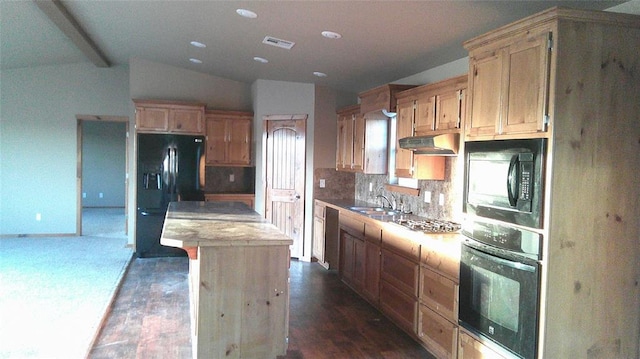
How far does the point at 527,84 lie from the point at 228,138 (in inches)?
204

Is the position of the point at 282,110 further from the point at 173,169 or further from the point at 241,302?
the point at 241,302

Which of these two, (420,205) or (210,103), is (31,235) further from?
(420,205)

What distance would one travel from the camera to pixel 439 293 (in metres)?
3.14

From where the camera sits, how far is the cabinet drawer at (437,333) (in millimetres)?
2985

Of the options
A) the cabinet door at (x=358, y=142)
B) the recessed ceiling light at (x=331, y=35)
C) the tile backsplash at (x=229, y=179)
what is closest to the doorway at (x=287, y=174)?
the tile backsplash at (x=229, y=179)

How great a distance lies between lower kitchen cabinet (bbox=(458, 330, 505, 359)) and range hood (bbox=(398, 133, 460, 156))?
1.35m

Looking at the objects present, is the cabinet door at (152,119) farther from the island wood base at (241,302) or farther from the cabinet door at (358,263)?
the island wood base at (241,302)

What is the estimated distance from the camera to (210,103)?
23.0 feet

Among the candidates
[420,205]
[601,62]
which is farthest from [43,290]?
[601,62]

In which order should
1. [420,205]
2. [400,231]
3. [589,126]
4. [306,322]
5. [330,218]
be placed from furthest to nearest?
[330,218] < [420,205] < [306,322] < [400,231] < [589,126]

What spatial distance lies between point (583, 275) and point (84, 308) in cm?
397

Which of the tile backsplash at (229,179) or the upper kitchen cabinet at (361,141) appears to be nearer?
the upper kitchen cabinet at (361,141)

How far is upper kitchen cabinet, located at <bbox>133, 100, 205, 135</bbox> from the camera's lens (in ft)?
20.7

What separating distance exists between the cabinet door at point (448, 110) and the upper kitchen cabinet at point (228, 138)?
380 centimetres
